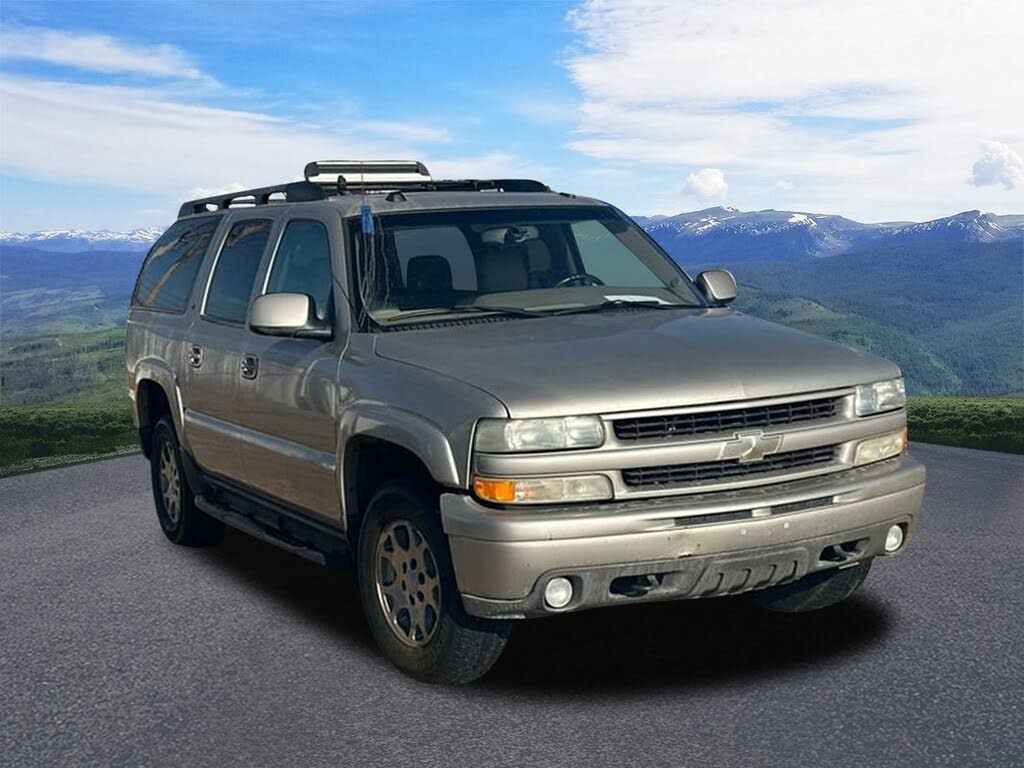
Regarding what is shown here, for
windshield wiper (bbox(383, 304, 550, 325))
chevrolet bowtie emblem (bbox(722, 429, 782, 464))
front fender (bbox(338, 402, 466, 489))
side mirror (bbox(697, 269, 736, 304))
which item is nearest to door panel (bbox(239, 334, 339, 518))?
front fender (bbox(338, 402, 466, 489))

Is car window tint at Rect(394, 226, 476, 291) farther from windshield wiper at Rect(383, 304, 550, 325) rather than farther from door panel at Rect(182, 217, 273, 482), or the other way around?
door panel at Rect(182, 217, 273, 482)

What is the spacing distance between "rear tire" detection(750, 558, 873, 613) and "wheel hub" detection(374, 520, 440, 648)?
5.94 ft

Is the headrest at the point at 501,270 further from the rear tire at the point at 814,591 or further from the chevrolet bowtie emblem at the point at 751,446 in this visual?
the rear tire at the point at 814,591

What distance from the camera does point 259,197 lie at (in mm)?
7484

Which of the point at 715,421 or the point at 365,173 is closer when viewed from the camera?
the point at 715,421

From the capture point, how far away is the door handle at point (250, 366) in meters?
6.54

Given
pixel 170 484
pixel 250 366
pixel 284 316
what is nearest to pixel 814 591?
pixel 284 316

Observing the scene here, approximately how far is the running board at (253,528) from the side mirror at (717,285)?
2.37 metres

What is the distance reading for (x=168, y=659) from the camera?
18.7 ft

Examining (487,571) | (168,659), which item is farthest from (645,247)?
(168,659)

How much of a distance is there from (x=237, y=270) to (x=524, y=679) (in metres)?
3.17

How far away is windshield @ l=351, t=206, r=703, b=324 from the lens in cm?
591

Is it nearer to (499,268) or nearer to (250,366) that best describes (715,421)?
(499,268)

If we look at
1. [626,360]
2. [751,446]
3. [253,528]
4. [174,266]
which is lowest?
[253,528]
